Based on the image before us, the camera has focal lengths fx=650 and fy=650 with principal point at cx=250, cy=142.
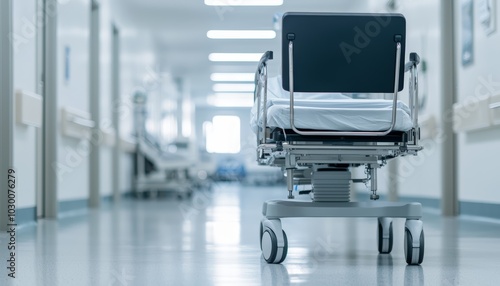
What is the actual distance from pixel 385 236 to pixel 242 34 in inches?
326

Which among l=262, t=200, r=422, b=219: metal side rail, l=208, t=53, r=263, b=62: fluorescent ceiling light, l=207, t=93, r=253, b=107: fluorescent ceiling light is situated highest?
l=208, t=53, r=263, b=62: fluorescent ceiling light

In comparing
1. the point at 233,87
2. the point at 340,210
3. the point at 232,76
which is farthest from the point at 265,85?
the point at 233,87

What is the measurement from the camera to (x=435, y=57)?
654 centimetres

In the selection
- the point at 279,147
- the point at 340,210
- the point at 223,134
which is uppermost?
the point at 223,134

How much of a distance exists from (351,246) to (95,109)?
5.27 m

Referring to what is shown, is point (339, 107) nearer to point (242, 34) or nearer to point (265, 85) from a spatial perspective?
point (265, 85)

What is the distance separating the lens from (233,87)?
1881 cm

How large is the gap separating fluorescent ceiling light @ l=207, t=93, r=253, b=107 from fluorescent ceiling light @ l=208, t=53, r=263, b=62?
589cm

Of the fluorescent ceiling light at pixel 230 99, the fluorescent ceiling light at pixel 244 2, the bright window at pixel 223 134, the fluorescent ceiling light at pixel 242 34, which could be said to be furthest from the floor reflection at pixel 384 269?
the bright window at pixel 223 134

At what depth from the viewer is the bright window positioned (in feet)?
83.5

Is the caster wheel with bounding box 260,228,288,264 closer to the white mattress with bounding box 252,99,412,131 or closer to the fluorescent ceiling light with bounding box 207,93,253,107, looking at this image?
the white mattress with bounding box 252,99,412,131

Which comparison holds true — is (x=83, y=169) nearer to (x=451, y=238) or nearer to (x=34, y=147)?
(x=34, y=147)

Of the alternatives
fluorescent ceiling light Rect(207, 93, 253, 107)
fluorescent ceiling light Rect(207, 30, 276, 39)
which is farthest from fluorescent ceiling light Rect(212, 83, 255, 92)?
fluorescent ceiling light Rect(207, 30, 276, 39)

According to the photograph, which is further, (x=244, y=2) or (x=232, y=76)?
(x=232, y=76)
